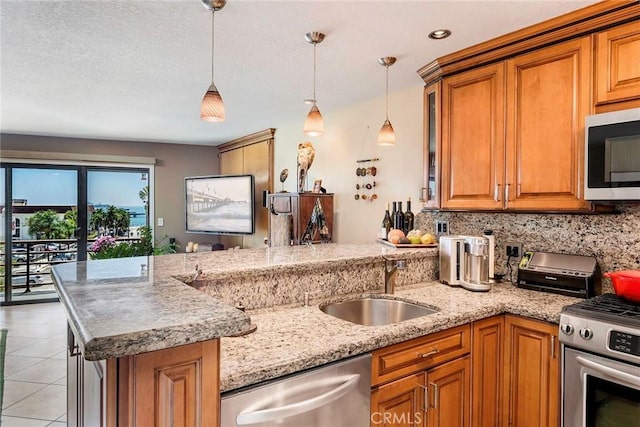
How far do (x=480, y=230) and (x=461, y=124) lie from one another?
0.76 m

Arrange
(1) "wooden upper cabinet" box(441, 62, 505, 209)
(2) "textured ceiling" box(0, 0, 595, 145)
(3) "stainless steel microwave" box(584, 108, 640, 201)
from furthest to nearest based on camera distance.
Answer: (1) "wooden upper cabinet" box(441, 62, 505, 209) → (2) "textured ceiling" box(0, 0, 595, 145) → (3) "stainless steel microwave" box(584, 108, 640, 201)

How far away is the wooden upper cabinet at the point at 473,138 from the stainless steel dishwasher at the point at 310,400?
1.46 m

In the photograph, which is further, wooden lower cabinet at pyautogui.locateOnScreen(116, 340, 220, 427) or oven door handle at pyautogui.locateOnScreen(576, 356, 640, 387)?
oven door handle at pyautogui.locateOnScreen(576, 356, 640, 387)

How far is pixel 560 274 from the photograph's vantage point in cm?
216

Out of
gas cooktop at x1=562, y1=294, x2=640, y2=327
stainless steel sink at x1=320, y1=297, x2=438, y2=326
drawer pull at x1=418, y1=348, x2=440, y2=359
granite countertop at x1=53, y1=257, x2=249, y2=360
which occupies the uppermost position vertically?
granite countertop at x1=53, y1=257, x2=249, y2=360

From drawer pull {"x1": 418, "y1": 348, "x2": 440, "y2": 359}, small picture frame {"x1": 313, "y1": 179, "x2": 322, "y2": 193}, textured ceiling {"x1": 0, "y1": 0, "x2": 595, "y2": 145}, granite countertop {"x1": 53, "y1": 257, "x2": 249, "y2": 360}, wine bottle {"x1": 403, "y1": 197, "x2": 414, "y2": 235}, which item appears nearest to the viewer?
granite countertop {"x1": 53, "y1": 257, "x2": 249, "y2": 360}

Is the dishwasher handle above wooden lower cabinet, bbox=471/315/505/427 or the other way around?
above

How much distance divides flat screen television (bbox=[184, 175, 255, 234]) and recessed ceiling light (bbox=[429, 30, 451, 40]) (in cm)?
352

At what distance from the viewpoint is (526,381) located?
1889mm

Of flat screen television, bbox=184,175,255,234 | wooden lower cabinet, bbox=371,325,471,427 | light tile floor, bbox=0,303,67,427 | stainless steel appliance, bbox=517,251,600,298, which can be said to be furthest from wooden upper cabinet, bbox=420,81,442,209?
flat screen television, bbox=184,175,255,234

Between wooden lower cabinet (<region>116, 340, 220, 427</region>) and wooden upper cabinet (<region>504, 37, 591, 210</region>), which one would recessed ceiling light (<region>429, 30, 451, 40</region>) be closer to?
wooden upper cabinet (<region>504, 37, 591, 210</region>)

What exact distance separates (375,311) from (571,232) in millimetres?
1254

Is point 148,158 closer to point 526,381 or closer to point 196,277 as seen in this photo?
point 196,277

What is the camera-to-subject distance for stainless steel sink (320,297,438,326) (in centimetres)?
204
